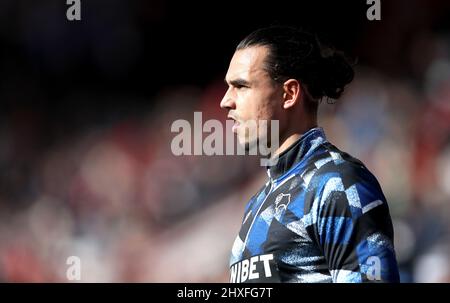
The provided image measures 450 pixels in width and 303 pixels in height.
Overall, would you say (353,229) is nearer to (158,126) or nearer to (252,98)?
(252,98)

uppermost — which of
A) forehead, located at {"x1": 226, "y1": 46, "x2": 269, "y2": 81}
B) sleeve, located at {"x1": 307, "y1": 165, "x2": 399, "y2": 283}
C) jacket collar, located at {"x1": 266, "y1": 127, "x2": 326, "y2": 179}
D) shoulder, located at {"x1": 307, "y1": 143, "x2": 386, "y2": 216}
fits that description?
forehead, located at {"x1": 226, "y1": 46, "x2": 269, "y2": 81}

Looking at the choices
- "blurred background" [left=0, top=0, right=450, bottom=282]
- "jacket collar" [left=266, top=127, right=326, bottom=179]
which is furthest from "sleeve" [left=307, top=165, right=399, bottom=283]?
"blurred background" [left=0, top=0, right=450, bottom=282]

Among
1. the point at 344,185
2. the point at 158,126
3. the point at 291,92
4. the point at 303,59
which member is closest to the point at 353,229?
the point at 344,185

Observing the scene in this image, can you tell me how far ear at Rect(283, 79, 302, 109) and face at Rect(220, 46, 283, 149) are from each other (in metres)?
0.02

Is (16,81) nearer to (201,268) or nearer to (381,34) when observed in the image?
(201,268)

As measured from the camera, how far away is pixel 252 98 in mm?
2020

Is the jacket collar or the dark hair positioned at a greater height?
the dark hair

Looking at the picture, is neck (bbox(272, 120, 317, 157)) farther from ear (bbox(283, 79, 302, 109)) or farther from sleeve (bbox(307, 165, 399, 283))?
sleeve (bbox(307, 165, 399, 283))

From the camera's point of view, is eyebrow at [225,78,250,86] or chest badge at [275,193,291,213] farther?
eyebrow at [225,78,250,86]

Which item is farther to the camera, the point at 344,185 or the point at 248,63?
the point at 248,63

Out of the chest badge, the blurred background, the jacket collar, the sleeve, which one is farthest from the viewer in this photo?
the blurred background

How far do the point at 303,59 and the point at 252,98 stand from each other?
237 millimetres

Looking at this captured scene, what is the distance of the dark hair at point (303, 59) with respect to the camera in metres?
2.06

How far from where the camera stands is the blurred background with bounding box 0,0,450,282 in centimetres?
488
